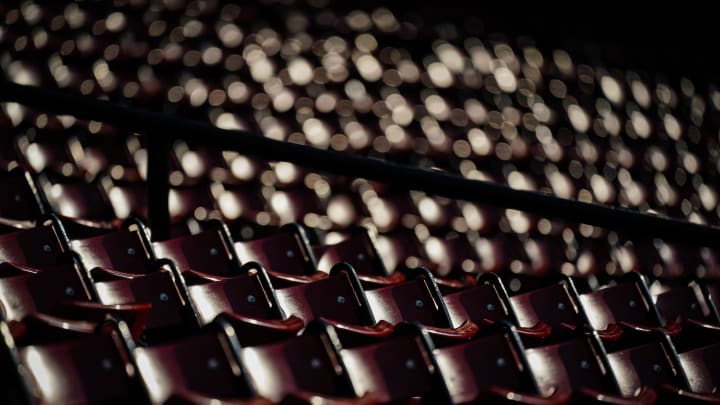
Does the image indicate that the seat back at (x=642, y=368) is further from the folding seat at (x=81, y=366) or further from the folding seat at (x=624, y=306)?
the folding seat at (x=81, y=366)

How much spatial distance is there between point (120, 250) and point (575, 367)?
13.7 inches

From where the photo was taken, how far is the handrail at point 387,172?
0.64m

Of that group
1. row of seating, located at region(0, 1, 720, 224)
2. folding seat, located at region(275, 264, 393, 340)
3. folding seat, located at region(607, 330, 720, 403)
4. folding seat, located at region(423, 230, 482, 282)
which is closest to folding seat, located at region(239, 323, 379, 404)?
folding seat, located at region(275, 264, 393, 340)

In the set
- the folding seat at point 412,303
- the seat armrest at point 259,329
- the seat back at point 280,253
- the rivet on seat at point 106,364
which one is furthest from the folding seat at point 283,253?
the rivet on seat at point 106,364

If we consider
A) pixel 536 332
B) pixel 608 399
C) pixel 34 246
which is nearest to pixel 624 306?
pixel 536 332

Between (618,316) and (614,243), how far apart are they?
0.71 m

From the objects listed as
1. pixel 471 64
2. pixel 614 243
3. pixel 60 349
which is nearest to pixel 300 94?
pixel 471 64

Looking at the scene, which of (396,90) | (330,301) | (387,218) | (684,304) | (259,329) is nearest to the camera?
(259,329)

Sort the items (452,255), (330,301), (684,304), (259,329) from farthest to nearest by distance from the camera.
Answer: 1. (452,255)
2. (684,304)
3. (330,301)
4. (259,329)

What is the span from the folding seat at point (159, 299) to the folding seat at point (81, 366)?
0.11 metres

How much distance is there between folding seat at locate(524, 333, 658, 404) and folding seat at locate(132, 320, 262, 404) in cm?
20

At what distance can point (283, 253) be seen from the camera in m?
0.79

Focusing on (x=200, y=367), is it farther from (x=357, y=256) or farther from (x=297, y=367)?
(x=357, y=256)

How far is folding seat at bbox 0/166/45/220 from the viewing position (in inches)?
29.5
